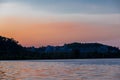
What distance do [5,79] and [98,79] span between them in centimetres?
1145

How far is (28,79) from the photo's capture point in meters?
46.7

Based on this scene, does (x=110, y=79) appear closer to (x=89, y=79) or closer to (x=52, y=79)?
(x=89, y=79)

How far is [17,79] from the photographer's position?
4641 centimetres

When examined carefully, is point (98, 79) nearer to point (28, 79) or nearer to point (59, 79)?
point (59, 79)

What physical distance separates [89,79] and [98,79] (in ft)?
3.55

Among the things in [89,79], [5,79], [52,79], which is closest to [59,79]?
[52,79]

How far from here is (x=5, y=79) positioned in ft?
152

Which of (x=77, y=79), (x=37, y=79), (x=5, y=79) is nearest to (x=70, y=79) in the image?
(x=77, y=79)

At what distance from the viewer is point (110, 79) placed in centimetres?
4488

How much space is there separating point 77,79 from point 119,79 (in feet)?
16.5

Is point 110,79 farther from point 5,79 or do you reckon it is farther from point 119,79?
point 5,79

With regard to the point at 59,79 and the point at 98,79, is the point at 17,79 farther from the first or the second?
the point at 98,79

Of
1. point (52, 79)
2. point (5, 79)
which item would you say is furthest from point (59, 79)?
point (5, 79)

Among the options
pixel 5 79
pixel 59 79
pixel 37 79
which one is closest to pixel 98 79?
pixel 59 79
